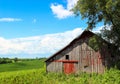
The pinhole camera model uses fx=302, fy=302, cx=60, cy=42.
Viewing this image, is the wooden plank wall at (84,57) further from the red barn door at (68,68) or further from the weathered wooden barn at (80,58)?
the red barn door at (68,68)

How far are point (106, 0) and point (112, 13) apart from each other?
1636 mm

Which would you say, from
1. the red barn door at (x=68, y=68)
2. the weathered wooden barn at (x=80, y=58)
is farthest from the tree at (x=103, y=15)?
the red barn door at (x=68, y=68)

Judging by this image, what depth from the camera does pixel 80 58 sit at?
136 ft

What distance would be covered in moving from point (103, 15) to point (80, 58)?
8.42 m

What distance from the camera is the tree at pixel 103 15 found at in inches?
1344

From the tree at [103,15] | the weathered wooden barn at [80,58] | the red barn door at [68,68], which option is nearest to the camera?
the tree at [103,15]

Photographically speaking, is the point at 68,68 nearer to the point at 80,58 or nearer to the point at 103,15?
the point at 80,58

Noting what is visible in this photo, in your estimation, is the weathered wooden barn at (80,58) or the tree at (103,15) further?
the weathered wooden barn at (80,58)

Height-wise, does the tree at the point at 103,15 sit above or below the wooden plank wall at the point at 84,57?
above

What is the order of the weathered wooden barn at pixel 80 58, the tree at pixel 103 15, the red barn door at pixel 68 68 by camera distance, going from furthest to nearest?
the red barn door at pixel 68 68 → the weathered wooden barn at pixel 80 58 → the tree at pixel 103 15

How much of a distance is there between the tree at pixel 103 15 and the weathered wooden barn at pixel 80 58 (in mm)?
2640

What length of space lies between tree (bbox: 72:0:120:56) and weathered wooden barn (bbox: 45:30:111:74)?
2640 mm

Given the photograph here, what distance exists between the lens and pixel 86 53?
134ft

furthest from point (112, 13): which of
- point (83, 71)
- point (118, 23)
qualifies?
point (83, 71)
